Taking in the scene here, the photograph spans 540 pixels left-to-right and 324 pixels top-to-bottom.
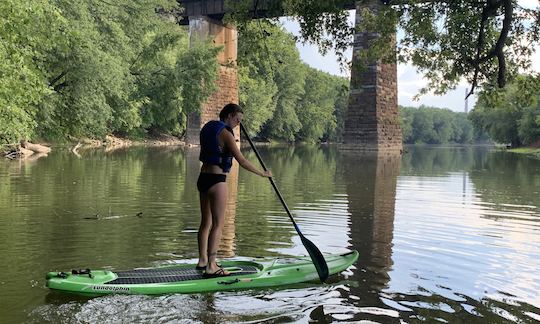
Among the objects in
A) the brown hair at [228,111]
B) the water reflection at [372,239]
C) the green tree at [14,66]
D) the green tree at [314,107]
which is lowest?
the water reflection at [372,239]

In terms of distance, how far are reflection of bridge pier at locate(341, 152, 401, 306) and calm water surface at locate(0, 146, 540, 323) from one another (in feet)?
0.11

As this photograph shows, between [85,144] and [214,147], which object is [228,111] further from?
[85,144]

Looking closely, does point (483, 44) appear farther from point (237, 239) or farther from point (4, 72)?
point (4, 72)

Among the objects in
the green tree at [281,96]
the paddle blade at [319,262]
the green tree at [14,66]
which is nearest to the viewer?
the paddle blade at [319,262]

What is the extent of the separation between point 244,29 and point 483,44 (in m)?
4.57

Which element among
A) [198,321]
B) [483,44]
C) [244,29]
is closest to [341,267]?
[198,321]

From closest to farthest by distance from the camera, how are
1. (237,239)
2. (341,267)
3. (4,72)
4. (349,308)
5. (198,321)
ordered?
(198,321), (349,308), (341,267), (237,239), (4,72)

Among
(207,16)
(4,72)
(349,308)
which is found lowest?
(349,308)

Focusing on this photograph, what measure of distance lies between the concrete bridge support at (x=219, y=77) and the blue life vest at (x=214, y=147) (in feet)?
137

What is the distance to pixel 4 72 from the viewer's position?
14.4 meters

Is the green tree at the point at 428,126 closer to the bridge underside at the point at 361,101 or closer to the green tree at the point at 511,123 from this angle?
the green tree at the point at 511,123

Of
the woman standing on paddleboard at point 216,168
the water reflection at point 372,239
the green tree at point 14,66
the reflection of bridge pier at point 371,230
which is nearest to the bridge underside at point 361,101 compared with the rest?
the reflection of bridge pier at point 371,230

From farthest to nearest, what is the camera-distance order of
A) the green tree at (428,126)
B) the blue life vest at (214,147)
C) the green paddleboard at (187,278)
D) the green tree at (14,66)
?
the green tree at (428,126), the green tree at (14,66), the blue life vest at (214,147), the green paddleboard at (187,278)

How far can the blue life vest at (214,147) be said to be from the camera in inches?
256
